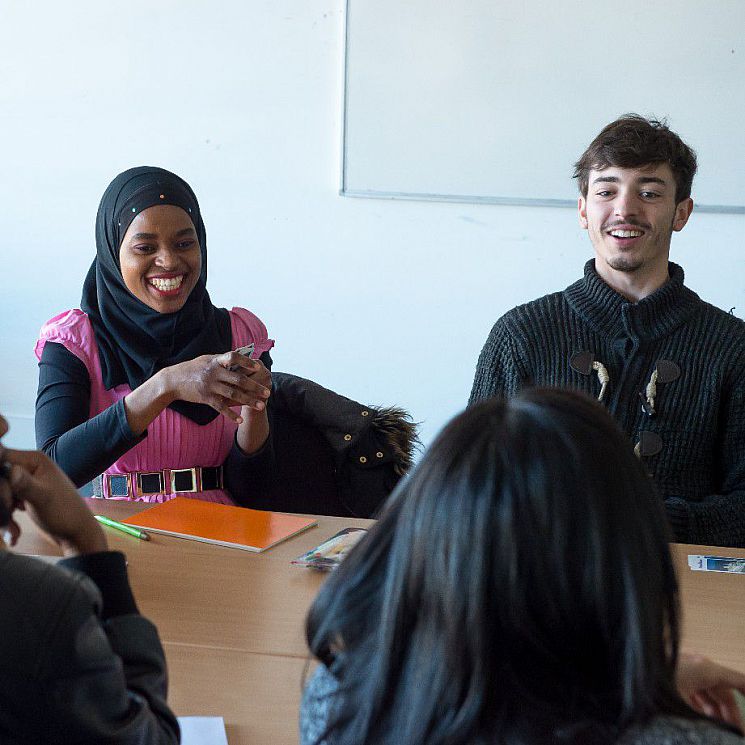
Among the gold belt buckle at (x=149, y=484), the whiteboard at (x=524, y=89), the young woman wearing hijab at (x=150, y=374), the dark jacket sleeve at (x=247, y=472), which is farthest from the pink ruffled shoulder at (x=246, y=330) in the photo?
the whiteboard at (x=524, y=89)

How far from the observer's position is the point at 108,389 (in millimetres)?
2023

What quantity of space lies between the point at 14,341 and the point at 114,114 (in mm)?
888

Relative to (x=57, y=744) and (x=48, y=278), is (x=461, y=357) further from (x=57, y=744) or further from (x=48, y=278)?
(x=57, y=744)

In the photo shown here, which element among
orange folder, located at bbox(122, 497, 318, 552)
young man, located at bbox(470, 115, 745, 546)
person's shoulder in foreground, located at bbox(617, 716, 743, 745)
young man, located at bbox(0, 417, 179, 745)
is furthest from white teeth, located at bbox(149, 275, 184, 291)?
person's shoulder in foreground, located at bbox(617, 716, 743, 745)

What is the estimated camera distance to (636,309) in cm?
207

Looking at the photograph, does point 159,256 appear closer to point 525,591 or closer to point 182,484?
point 182,484

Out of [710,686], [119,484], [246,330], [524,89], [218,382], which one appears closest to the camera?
[710,686]

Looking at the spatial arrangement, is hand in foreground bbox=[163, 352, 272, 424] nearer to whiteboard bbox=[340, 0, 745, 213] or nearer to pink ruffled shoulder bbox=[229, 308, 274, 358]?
pink ruffled shoulder bbox=[229, 308, 274, 358]

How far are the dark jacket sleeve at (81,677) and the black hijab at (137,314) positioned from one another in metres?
1.16

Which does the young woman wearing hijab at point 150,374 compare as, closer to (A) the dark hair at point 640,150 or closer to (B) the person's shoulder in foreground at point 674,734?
(A) the dark hair at point 640,150

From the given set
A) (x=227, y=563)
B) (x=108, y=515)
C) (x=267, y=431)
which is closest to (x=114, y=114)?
(x=267, y=431)

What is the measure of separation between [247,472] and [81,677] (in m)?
1.18

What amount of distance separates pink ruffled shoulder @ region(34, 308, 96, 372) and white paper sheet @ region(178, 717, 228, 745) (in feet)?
3.56

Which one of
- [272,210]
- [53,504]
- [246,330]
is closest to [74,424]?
[246,330]
